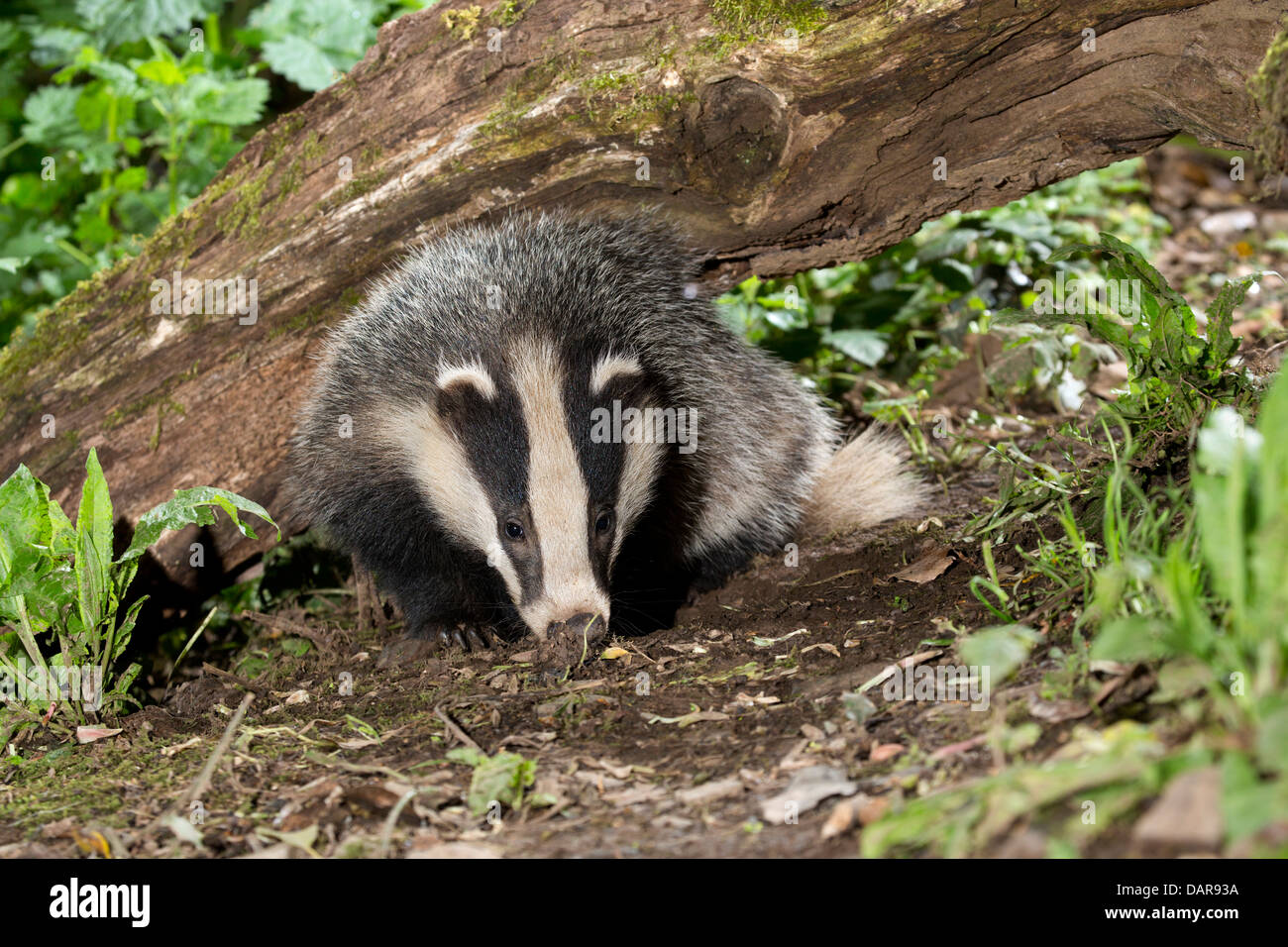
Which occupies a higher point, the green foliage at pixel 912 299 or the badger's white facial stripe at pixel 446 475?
the green foliage at pixel 912 299

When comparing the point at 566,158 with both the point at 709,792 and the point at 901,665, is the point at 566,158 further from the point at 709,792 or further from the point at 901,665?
the point at 709,792

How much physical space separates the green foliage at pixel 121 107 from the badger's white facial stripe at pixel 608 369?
3200 millimetres

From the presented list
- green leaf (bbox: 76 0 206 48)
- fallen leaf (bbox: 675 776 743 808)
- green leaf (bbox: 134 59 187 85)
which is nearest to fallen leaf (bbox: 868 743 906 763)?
fallen leaf (bbox: 675 776 743 808)

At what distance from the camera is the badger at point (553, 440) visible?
431 cm

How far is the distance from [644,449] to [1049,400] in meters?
3.17

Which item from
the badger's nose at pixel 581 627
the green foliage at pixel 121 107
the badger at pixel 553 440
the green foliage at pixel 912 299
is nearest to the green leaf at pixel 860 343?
the green foliage at pixel 912 299

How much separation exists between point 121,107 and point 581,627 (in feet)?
17.6

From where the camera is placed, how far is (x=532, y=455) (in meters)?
4.25

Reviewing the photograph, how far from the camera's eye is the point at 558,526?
418cm

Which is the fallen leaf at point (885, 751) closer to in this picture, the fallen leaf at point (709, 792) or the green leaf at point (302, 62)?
the fallen leaf at point (709, 792)

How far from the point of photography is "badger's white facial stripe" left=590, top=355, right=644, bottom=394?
4.45 meters

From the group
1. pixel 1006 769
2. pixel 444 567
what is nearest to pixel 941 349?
pixel 444 567

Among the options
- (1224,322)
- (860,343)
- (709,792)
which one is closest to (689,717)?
(709,792)

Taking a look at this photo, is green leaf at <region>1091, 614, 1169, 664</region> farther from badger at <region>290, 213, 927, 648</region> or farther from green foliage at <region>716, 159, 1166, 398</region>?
green foliage at <region>716, 159, 1166, 398</region>
